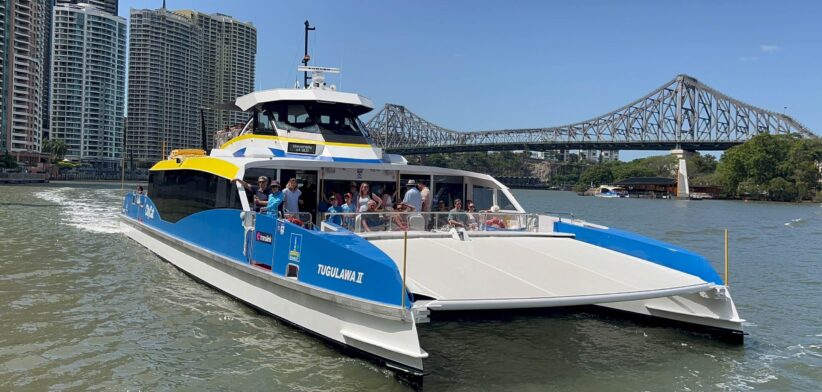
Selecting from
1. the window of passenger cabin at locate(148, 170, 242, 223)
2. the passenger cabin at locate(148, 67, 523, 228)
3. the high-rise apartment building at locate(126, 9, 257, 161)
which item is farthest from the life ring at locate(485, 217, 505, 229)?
the high-rise apartment building at locate(126, 9, 257, 161)

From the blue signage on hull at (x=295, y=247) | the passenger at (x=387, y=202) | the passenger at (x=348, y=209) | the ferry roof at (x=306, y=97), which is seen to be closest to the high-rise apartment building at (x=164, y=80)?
the ferry roof at (x=306, y=97)

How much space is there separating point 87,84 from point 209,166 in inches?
4791

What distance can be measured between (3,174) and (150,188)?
64.9 metres

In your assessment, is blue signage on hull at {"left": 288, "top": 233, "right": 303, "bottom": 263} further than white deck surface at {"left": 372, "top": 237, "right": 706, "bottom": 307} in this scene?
Yes

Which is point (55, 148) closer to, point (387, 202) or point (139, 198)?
point (139, 198)

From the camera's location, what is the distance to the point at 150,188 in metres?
14.1

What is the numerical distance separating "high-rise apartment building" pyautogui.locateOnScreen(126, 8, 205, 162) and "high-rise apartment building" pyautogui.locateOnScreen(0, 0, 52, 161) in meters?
14.0

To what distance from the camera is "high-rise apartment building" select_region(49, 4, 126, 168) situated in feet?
371

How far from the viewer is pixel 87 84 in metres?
115

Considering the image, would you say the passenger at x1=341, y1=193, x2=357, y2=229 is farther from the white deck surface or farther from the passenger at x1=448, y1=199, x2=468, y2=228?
the passenger at x1=448, y1=199, x2=468, y2=228

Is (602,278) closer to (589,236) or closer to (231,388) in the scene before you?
(589,236)

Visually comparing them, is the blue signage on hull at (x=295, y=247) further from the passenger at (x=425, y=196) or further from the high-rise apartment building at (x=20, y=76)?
the high-rise apartment building at (x=20, y=76)

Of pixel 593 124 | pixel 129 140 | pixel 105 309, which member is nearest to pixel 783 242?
pixel 105 309

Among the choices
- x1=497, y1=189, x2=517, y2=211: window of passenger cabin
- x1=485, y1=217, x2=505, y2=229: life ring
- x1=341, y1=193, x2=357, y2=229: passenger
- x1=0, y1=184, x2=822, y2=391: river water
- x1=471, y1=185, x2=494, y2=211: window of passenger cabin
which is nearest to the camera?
x1=0, y1=184, x2=822, y2=391: river water
